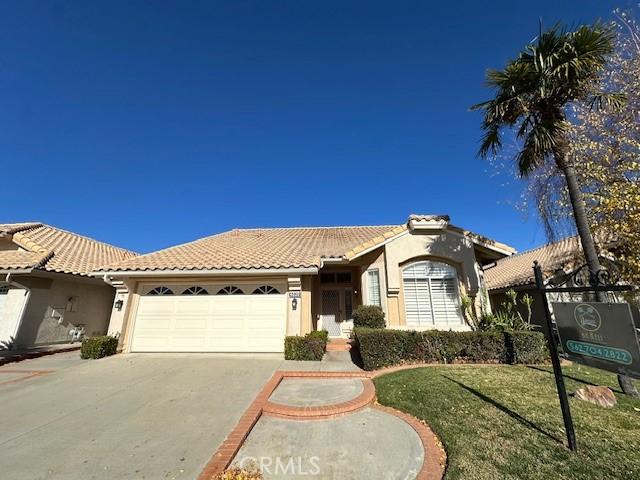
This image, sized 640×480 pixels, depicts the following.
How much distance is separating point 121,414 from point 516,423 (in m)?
7.65

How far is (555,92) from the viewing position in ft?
25.4

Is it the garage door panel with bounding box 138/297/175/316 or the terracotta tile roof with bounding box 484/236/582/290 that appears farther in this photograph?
the terracotta tile roof with bounding box 484/236/582/290

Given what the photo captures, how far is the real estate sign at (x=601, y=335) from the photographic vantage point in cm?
354

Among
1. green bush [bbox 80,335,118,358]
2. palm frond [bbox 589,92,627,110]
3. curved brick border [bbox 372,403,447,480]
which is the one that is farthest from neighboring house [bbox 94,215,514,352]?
curved brick border [bbox 372,403,447,480]

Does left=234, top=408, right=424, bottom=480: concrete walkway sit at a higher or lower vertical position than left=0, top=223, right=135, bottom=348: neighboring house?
lower

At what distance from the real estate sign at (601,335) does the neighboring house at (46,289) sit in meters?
18.3

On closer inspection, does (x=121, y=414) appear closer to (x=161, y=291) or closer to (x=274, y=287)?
(x=274, y=287)

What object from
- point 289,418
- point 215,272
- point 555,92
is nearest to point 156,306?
point 215,272

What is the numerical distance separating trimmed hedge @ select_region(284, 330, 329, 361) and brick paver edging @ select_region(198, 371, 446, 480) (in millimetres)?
2087

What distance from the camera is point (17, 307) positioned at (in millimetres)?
12203

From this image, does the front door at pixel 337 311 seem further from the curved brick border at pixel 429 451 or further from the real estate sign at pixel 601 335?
the real estate sign at pixel 601 335

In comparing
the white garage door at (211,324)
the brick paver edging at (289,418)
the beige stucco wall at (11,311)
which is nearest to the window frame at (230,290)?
the white garage door at (211,324)

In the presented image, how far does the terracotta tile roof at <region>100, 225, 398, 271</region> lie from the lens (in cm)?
1122

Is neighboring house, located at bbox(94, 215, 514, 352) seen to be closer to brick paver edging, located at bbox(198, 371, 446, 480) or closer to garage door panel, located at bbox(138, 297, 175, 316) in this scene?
garage door panel, located at bbox(138, 297, 175, 316)
